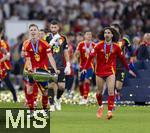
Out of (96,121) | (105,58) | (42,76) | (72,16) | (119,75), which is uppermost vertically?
(72,16)

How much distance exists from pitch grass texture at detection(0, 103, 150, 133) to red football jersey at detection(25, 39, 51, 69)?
1.39 metres

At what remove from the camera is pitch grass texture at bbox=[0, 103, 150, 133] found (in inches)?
814

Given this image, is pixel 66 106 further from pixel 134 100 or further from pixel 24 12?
pixel 24 12

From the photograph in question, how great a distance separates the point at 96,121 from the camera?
22.9m

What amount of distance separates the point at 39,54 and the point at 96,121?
2238 millimetres

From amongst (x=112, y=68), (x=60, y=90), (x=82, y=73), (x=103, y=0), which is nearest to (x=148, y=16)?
(x=103, y=0)

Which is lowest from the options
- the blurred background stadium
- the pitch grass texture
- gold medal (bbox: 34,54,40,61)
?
the pitch grass texture

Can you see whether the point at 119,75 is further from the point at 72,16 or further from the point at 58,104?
the point at 72,16

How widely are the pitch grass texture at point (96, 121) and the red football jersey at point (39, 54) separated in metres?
1.39

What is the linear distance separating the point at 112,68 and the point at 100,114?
1211mm

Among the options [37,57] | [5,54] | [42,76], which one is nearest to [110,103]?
[42,76]

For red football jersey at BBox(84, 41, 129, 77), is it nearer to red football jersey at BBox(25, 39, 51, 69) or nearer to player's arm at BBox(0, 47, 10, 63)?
red football jersey at BBox(25, 39, 51, 69)

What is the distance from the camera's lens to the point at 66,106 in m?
28.7

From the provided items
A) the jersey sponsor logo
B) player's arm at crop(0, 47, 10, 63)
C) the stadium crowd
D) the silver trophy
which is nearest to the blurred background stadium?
the stadium crowd
